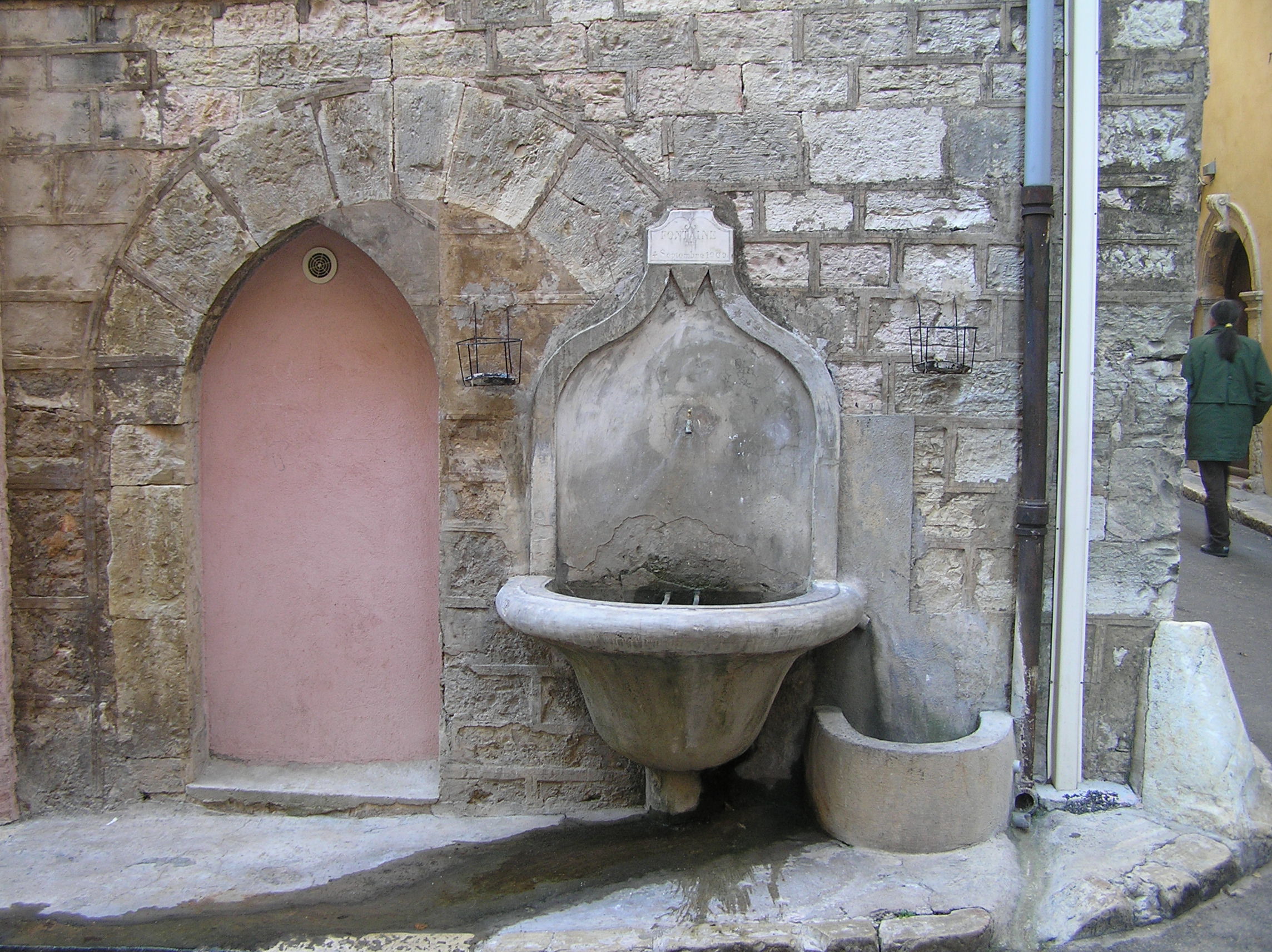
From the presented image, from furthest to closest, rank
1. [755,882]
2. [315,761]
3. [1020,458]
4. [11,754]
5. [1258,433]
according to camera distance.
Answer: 1. [1258,433]
2. [315,761]
3. [11,754]
4. [1020,458]
5. [755,882]

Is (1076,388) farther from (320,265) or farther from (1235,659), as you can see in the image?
(320,265)

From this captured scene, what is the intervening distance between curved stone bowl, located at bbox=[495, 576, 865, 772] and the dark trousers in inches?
154

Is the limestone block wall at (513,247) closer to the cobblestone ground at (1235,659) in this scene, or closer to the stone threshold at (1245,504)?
the cobblestone ground at (1235,659)

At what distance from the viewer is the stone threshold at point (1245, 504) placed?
6988 mm

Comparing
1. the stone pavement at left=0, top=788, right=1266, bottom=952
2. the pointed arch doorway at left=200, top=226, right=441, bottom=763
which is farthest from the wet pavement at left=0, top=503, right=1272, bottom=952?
the pointed arch doorway at left=200, top=226, right=441, bottom=763

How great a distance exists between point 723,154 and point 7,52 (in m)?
2.36

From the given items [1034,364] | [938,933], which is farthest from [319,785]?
[1034,364]

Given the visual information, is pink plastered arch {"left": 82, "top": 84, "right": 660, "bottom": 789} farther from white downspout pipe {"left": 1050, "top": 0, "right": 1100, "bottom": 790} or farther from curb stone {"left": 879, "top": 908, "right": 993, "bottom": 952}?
curb stone {"left": 879, "top": 908, "right": 993, "bottom": 952}

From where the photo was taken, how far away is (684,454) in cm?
312

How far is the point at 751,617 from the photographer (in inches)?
99.5

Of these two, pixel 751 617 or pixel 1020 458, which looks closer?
pixel 751 617

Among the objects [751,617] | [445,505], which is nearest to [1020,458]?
[751,617]

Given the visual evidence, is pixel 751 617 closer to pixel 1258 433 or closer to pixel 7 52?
pixel 7 52

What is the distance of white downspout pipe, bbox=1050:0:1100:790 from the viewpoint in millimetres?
2896
